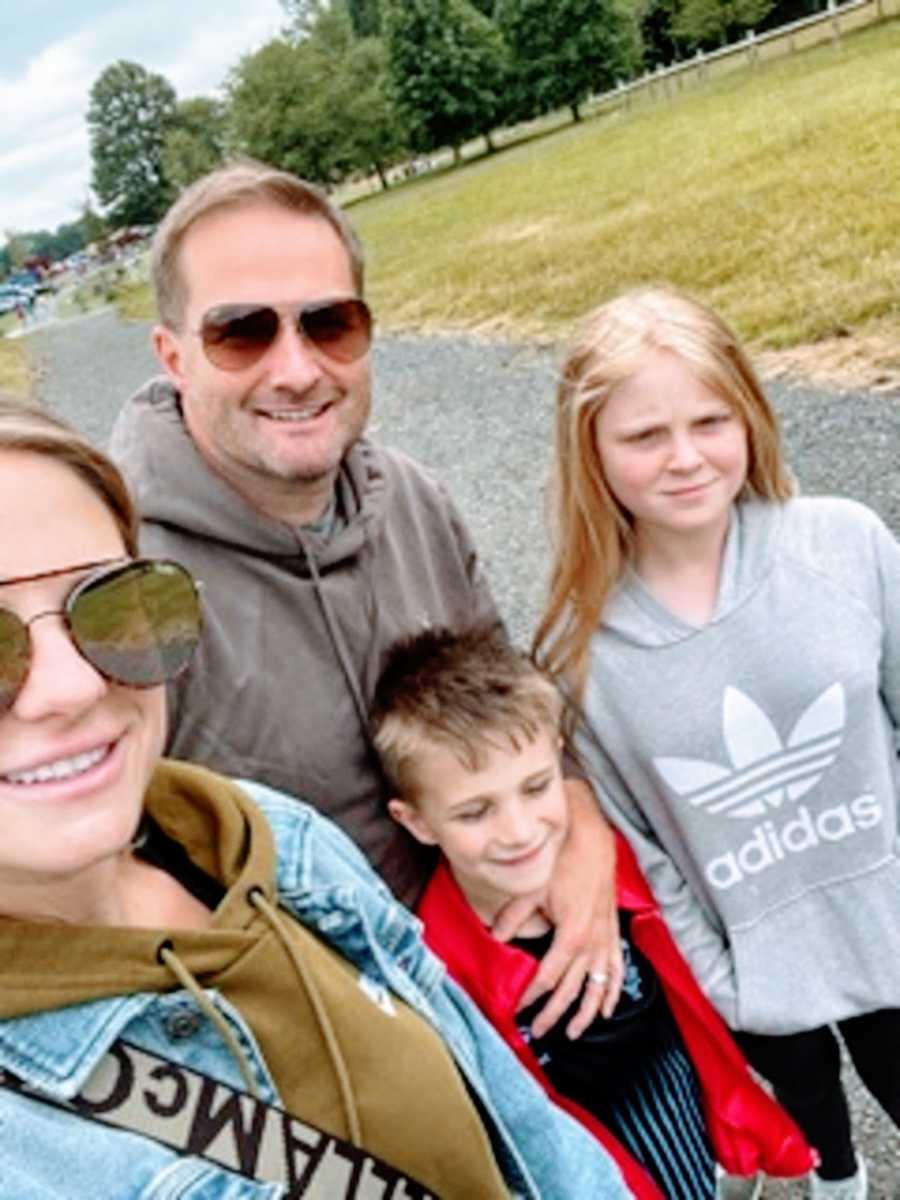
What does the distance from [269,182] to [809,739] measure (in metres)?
1.32

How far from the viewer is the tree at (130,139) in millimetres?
83812

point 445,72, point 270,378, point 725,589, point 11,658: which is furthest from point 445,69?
point 11,658

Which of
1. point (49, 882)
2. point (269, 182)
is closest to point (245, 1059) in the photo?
point (49, 882)

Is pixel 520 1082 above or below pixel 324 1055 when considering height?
below

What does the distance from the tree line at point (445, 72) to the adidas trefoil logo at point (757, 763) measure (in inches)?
1986

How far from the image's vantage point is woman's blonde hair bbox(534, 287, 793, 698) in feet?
6.35

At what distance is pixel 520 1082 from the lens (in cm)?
158

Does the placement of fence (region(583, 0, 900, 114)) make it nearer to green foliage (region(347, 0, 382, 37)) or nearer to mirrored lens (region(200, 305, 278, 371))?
mirrored lens (region(200, 305, 278, 371))

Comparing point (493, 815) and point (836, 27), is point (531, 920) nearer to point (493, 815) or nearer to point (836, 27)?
point (493, 815)

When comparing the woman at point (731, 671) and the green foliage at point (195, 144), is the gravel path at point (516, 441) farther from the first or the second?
the green foliage at point (195, 144)

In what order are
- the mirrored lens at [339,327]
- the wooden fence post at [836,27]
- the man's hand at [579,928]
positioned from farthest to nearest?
the wooden fence post at [836,27] < the mirrored lens at [339,327] < the man's hand at [579,928]

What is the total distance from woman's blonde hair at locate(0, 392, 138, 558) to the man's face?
76 centimetres

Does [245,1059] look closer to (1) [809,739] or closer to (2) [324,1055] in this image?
(2) [324,1055]

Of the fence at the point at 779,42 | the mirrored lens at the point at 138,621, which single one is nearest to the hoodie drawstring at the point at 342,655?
the mirrored lens at the point at 138,621
